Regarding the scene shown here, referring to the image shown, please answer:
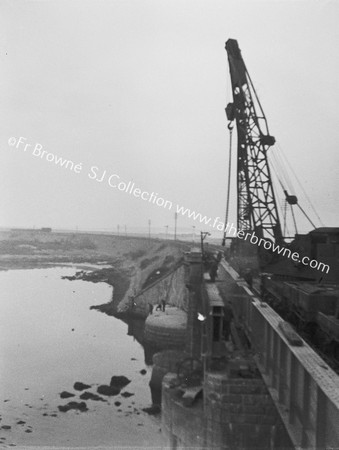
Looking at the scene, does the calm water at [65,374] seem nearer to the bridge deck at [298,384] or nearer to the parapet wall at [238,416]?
the parapet wall at [238,416]

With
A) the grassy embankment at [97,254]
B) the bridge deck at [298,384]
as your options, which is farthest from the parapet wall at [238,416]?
the grassy embankment at [97,254]

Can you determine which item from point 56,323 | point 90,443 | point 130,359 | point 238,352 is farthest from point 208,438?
point 56,323

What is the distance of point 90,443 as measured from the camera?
16625mm

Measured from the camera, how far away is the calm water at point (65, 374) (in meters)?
17.2

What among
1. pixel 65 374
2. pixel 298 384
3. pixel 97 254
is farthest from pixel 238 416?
pixel 97 254

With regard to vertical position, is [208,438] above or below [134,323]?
above

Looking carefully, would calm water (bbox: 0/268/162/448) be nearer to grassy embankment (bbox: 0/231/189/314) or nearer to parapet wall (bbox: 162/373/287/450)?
parapet wall (bbox: 162/373/287/450)

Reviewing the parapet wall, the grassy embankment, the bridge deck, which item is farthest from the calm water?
the bridge deck

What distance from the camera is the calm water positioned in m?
17.2

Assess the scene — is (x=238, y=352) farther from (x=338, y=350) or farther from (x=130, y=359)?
(x=130, y=359)

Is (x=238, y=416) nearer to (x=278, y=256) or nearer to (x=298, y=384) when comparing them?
(x=298, y=384)

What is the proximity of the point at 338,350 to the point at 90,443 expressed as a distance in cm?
1174

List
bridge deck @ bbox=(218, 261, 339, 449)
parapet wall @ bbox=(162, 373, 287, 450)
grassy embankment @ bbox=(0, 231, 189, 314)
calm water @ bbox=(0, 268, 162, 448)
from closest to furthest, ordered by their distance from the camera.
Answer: bridge deck @ bbox=(218, 261, 339, 449) → parapet wall @ bbox=(162, 373, 287, 450) → calm water @ bbox=(0, 268, 162, 448) → grassy embankment @ bbox=(0, 231, 189, 314)

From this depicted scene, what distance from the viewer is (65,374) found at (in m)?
24.0
